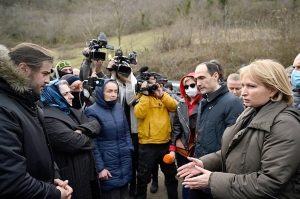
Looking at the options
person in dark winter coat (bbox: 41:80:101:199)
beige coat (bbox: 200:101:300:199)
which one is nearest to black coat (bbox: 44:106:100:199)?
person in dark winter coat (bbox: 41:80:101:199)

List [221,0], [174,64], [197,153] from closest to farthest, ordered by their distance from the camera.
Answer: [197,153] → [174,64] → [221,0]

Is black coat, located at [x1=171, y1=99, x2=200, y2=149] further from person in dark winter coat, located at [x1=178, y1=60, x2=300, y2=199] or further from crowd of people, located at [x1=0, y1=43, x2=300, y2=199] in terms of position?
person in dark winter coat, located at [x1=178, y1=60, x2=300, y2=199]

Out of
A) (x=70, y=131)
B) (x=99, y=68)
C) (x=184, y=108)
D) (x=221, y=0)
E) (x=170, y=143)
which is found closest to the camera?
(x=70, y=131)

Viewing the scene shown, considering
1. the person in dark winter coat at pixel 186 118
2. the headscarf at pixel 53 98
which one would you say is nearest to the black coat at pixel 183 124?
the person in dark winter coat at pixel 186 118

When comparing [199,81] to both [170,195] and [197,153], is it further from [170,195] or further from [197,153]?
[170,195]

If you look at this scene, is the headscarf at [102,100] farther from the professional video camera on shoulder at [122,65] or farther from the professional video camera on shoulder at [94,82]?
the professional video camera on shoulder at [122,65]

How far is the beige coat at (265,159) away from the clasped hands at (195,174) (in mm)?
68

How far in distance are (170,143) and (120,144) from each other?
2.45 feet

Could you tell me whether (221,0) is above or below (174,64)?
above

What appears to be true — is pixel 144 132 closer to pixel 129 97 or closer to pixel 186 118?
pixel 129 97

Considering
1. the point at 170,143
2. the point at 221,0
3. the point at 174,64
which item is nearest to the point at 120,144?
the point at 170,143

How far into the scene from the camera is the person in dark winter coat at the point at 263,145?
1513 mm

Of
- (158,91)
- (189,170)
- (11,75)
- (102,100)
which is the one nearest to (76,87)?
(102,100)

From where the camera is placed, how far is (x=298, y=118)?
1607mm
